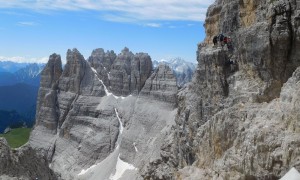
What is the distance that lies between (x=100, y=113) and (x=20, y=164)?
6577 cm

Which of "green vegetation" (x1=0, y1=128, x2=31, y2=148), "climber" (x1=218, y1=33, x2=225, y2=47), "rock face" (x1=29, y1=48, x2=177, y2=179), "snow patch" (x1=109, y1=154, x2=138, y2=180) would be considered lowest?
"green vegetation" (x1=0, y1=128, x2=31, y2=148)

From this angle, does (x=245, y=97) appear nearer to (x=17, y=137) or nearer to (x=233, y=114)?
(x=233, y=114)

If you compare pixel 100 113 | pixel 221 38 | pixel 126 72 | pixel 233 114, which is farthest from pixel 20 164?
pixel 126 72

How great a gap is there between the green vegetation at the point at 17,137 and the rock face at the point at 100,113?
2681 cm

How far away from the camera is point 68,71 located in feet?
395

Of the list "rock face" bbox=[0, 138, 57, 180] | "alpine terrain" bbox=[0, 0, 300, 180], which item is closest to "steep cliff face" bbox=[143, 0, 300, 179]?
"alpine terrain" bbox=[0, 0, 300, 180]

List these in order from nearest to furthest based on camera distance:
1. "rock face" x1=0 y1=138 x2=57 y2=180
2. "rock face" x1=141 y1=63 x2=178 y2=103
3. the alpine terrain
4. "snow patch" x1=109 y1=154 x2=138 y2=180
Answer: the alpine terrain → "rock face" x1=0 y1=138 x2=57 y2=180 → "snow patch" x1=109 y1=154 x2=138 y2=180 → "rock face" x1=141 y1=63 x2=178 y2=103

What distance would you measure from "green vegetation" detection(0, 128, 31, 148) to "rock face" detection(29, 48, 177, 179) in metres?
26.8

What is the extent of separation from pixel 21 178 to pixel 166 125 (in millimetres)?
55901

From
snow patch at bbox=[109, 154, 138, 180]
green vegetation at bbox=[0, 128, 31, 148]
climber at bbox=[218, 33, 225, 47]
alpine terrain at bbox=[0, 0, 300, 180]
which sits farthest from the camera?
green vegetation at bbox=[0, 128, 31, 148]

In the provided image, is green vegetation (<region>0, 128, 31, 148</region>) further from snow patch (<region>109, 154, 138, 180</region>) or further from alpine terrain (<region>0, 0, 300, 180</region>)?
snow patch (<region>109, 154, 138, 180</region>)

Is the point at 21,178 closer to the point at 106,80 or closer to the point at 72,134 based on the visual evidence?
the point at 72,134

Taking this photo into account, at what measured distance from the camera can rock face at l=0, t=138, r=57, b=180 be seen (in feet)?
136

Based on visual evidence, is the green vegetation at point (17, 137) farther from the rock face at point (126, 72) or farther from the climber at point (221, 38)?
the climber at point (221, 38)
